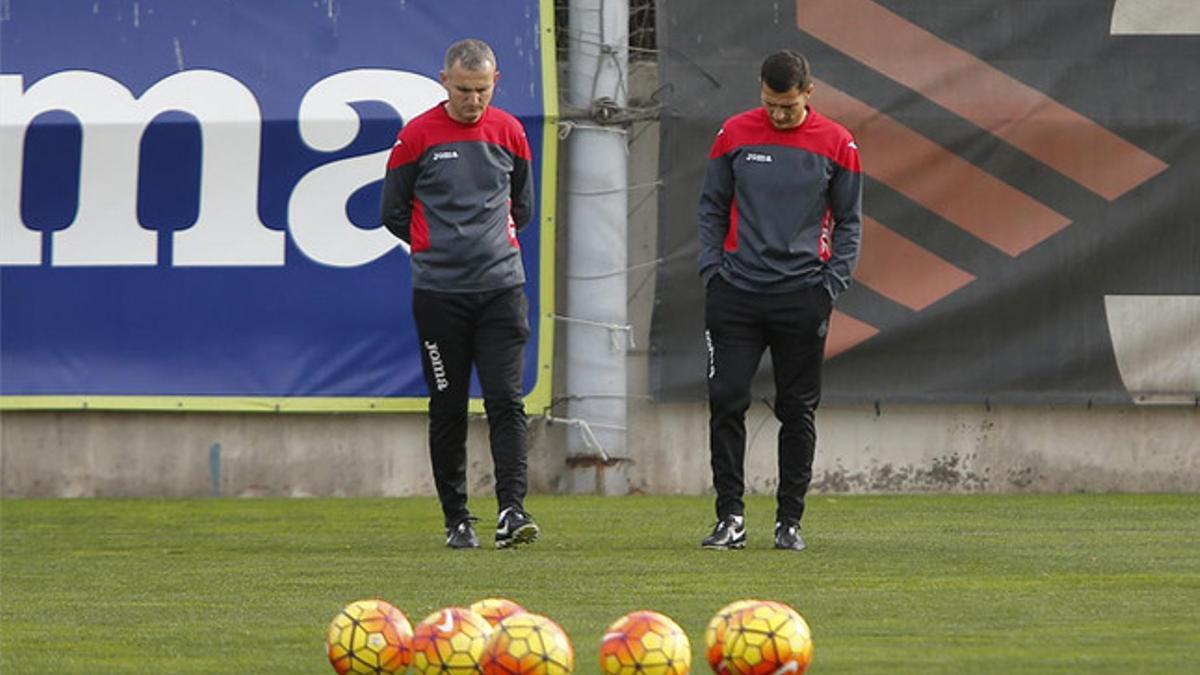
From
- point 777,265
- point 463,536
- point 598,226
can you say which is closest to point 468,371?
point 463,536

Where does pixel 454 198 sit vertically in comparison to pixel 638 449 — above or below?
above

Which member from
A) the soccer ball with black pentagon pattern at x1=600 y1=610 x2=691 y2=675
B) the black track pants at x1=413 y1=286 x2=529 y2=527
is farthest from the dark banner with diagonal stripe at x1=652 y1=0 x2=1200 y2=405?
the soccer ball with black pentagon pattern at x1=600 y1=610 x2=691 y2=675

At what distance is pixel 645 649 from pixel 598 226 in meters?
7.49

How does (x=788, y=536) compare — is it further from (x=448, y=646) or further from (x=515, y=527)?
(x=448, y=646)

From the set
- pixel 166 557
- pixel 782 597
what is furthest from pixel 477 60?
pixel 782 597

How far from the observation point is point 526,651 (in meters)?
4.31

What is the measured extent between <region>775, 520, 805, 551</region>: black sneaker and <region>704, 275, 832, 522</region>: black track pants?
3 centimetres

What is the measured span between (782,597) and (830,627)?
2.45ft

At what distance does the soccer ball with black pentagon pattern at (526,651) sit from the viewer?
4.30 meters

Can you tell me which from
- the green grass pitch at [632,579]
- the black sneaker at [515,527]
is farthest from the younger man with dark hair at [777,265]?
the black sneaker at [515,527]

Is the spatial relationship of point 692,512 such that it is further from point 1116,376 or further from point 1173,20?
point 1173,20

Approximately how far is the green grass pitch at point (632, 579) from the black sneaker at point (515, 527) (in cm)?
10

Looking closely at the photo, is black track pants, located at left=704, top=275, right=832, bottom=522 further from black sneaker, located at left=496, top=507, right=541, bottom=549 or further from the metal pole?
the metal pole

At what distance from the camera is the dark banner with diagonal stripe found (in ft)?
37.8
